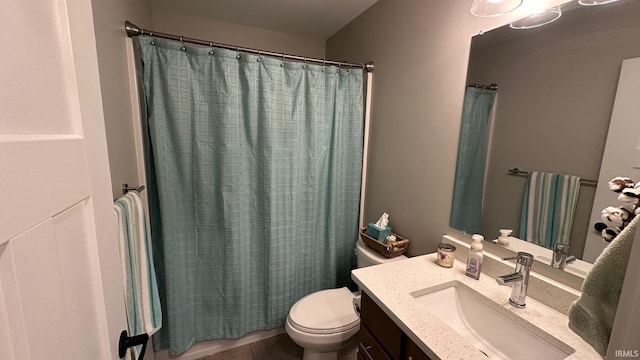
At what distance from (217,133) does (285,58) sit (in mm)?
665

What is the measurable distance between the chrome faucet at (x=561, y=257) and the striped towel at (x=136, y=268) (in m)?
1.58

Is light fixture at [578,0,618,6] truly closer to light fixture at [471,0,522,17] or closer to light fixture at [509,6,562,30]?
light fixture at [509,6,562,30]

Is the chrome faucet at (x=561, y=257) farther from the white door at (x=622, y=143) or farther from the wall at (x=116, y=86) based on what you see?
the wall at (x=116, y=86)

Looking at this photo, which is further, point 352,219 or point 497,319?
point 352,219

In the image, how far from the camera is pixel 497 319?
0.93 m

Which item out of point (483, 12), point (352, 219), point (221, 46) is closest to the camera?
point (483, 12)

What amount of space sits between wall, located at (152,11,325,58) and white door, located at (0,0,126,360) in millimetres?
1802

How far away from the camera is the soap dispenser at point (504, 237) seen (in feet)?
3.53

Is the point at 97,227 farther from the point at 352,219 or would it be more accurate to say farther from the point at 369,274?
the point at 352,219

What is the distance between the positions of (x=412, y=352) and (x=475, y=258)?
1.66 ft

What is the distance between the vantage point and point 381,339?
3.17 feet

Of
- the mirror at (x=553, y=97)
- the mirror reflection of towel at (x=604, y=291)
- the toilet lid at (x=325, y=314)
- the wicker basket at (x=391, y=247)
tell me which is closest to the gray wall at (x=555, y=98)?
the mirror at (x=553, y=97)

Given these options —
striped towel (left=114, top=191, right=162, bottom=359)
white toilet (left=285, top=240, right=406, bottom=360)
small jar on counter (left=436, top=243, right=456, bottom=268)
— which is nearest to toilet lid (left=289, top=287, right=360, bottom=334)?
white toilet (left=285, top=240, right=406, bottom=360)

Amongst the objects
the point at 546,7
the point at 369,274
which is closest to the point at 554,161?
the point at 546,7
